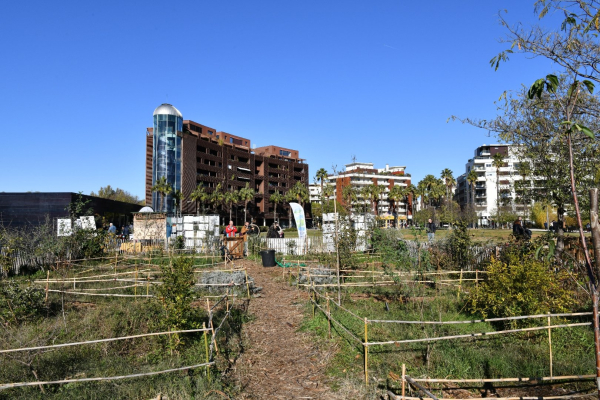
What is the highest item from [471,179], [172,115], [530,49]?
[172,115]

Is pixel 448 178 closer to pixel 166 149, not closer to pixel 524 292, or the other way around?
pixel 166 149

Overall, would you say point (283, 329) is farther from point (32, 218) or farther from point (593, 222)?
point (32, 218)

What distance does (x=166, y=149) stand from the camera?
7012 centimetres

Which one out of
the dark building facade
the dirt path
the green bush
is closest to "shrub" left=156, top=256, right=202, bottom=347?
the dirt path

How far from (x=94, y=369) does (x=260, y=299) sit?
6199 mm

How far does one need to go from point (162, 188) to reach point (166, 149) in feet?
33.7

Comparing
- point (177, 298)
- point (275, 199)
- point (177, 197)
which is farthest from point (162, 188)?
point (177, 298)

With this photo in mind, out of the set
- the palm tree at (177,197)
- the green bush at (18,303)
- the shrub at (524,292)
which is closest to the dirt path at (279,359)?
the shrub at (524,292)

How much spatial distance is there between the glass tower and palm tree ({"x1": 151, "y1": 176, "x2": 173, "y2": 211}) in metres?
2.62

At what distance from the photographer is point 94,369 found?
21.1ft

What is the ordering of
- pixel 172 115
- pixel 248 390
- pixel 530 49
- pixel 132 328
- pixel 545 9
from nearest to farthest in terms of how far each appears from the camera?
pixel 545 9, pixel 530 49, pixel 248 390, pixel 132 328, pixel 172 115

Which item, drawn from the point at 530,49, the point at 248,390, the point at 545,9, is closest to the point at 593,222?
the point at 545,9

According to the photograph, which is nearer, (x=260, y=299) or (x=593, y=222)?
(x=593, y=222)

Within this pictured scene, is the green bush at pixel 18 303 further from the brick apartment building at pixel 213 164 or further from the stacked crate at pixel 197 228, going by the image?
the brick apartment building at pixel 213 164
